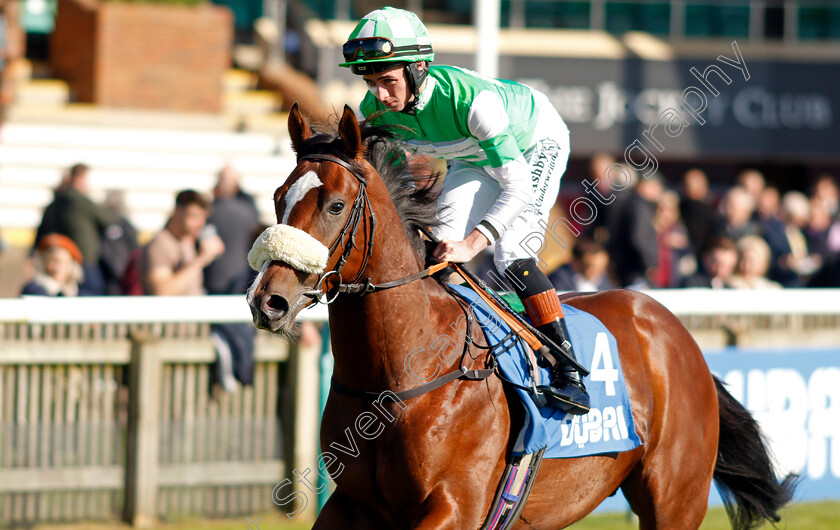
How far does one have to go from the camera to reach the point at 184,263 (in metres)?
6.16

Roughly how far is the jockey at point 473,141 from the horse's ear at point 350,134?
231 millimetres

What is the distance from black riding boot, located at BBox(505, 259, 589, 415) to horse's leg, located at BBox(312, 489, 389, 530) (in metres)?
0.74

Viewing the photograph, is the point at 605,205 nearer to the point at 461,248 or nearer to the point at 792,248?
the point at 792,248

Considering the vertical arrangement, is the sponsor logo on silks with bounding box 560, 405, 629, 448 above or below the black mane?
below

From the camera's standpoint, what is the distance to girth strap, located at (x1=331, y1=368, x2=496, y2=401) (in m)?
3.09

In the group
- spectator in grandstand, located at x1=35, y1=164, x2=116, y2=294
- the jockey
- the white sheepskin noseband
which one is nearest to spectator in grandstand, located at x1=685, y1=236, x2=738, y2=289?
the jockey

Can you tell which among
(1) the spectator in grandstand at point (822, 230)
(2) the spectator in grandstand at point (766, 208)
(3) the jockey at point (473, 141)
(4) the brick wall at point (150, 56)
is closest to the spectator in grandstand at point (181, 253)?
(3) the jockey at point (473, 141)

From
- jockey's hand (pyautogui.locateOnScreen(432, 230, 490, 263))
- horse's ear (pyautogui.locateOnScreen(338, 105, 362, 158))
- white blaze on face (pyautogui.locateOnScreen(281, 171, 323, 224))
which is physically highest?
horse's ear (pyautogui.locateOnScreen(338, 105, 362, 158))

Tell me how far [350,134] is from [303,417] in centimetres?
287

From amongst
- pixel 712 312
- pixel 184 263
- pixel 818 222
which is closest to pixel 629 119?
pixel 818 222

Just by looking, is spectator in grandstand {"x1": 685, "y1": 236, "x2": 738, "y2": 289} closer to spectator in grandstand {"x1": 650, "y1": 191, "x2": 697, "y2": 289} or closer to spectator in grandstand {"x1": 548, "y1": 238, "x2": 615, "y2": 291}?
spectator in grandstand {"x1": 650, "y1": 191, "x2": 697, "y2": 289}

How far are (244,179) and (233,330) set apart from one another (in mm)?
5318

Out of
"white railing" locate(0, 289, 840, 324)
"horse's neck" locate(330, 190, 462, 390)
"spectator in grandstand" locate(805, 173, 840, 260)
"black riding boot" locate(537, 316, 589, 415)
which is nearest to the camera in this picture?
"horse's neck" locate(330, 190, 462, 390)

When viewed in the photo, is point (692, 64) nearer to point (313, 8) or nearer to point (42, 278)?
point (313, 8)
